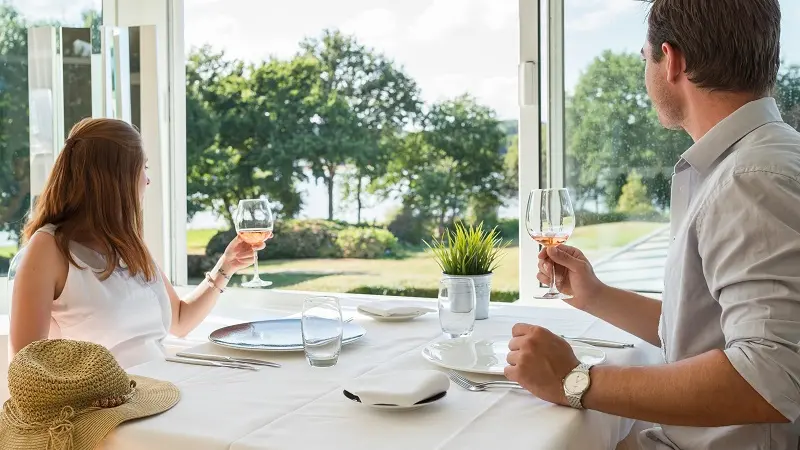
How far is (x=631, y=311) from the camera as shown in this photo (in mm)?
1645

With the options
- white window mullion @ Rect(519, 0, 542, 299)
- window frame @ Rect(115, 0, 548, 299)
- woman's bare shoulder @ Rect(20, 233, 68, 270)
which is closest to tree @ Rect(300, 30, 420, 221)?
window frame @ Rect(115, 0, 548, 299)

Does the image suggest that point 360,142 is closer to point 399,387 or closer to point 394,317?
point 394,317

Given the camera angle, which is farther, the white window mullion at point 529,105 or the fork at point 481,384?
the white window mullion at point 529,105

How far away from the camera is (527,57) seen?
2.76m

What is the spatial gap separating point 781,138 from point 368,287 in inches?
213

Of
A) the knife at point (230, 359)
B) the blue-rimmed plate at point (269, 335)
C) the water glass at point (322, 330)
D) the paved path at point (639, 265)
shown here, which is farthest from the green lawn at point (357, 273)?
the water glass at point (322, 330)

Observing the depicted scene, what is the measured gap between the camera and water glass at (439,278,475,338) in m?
1.65

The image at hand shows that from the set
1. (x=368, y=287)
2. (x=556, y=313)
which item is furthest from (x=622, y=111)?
(x=368, y=287)

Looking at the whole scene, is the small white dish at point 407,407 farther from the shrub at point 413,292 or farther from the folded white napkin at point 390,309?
the shrub at point 413,292

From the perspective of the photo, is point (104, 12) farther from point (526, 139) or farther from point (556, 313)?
point (556, 313)

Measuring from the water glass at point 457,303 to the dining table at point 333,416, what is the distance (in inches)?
5.0

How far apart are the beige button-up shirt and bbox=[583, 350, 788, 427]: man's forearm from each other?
0.9 inches

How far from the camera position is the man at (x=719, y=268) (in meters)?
1.08

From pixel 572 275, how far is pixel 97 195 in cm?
108
